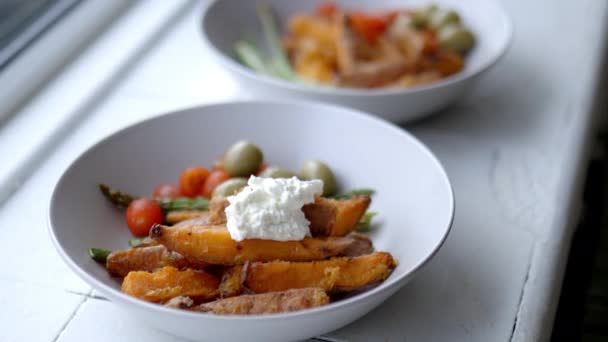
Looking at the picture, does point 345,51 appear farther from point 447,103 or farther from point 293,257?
point 293,257

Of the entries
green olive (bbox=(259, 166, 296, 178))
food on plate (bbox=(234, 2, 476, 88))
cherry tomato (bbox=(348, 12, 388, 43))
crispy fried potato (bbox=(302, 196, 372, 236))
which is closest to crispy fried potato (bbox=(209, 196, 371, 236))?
crispy fried potato (bbox=(302, 196, 372, 236))

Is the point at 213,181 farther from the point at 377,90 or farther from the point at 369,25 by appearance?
the point at 369,25

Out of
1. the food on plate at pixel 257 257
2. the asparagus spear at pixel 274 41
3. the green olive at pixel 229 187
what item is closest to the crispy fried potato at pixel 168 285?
the food on plate at pixel 257 257

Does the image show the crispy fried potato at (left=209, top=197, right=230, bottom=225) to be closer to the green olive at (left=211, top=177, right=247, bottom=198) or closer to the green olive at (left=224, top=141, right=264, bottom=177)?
the green olive at (left=211, top=177, right=247, bottom=198)

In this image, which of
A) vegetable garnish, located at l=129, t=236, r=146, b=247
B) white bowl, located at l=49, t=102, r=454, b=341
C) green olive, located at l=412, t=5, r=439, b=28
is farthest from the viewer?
green olive, located at l=412, t=5, r=439, b=28

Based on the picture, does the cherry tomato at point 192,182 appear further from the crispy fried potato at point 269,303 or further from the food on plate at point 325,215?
the crispy fried potato at point 269,303

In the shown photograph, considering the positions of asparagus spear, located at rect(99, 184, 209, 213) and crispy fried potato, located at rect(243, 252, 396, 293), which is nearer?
crispy fried potato, located at rect(243, 252, 396, 293)

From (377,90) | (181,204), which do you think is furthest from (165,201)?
(377,90)
